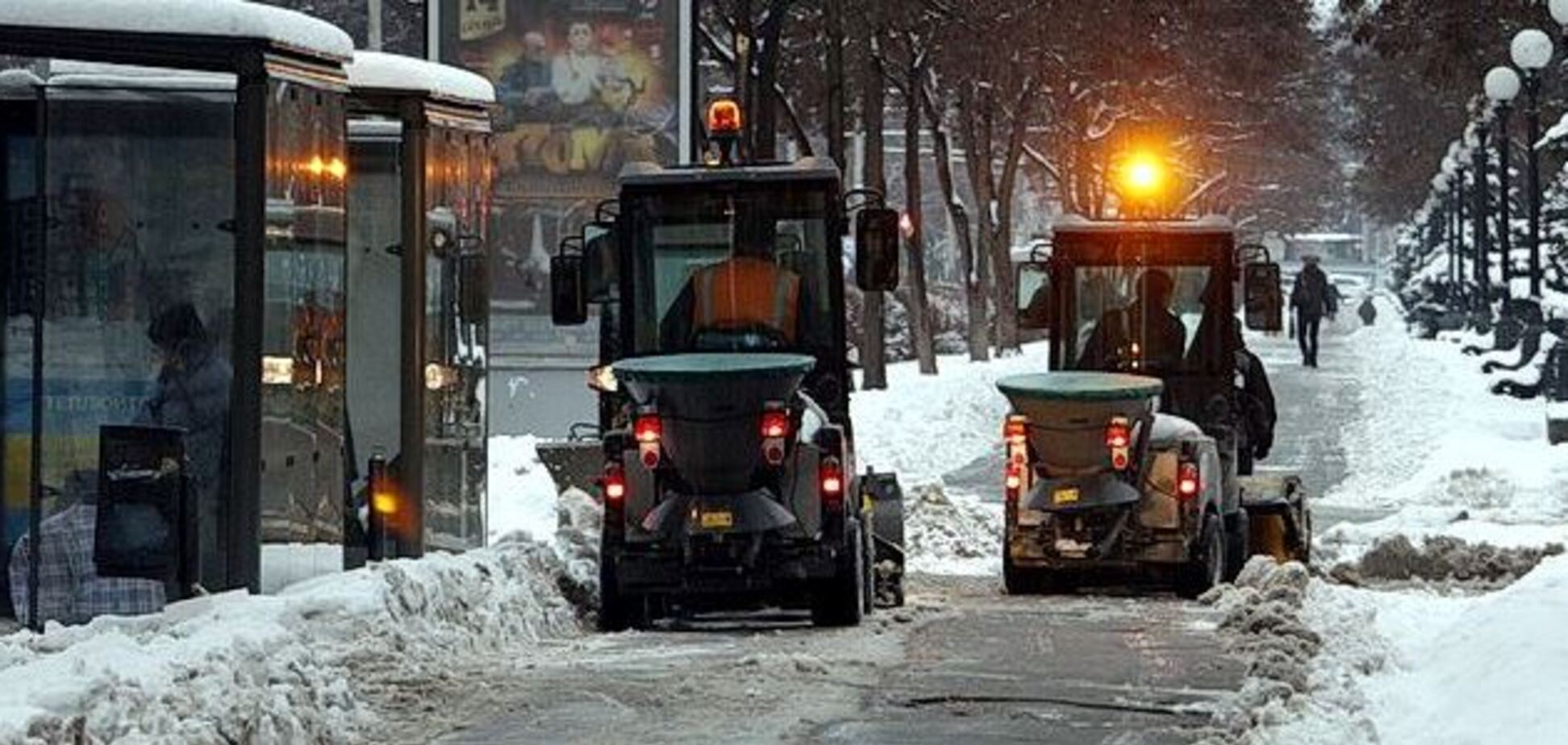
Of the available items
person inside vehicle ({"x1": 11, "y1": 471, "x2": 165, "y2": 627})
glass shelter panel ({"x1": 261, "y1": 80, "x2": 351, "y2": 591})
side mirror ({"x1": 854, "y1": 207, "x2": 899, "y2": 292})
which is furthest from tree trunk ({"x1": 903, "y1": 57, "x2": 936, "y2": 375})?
person inside vehicle ({"x1": 11, "y1": 471, "x2": 165, "y2": 627})

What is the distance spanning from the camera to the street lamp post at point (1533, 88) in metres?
36.5

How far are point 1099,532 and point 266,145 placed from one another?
747 cm

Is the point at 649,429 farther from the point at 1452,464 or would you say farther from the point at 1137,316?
the point at 1452,464

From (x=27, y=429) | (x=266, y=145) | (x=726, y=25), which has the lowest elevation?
(x=27, y=429)

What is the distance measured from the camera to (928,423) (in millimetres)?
39531

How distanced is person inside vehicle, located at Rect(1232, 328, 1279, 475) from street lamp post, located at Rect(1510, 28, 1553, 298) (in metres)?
15.2

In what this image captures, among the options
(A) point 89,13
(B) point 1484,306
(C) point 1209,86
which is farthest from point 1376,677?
(C) point 1209,86

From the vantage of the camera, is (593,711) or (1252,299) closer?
(593,711)

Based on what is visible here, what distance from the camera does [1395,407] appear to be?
41750 mm

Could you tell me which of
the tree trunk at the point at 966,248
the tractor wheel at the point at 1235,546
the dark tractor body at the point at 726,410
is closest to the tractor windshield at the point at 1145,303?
the tractor wheel at the point at 1235,546

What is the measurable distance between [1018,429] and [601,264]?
296cm

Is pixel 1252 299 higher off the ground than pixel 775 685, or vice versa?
pixel 1252 299

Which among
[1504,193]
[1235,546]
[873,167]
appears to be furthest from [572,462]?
[1504,193]

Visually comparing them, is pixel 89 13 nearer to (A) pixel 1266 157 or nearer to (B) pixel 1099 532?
(B) pixel 1099 532
